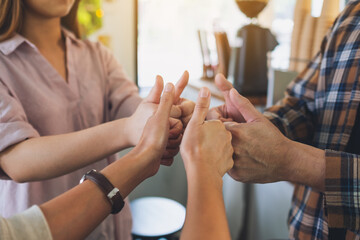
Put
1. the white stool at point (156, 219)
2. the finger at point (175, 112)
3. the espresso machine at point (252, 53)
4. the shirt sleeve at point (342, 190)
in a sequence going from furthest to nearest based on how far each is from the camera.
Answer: the espresso machine at point (252, 53) → the white stool at point (156, 219) → the finger at point (175, 112) → the shirt sleeve at point (342, 190)

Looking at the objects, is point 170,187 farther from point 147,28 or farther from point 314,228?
point 314,228

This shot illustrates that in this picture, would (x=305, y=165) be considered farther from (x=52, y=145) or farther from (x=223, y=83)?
(x=52, y=145)

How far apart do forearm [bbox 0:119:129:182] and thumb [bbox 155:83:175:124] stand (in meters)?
0.16

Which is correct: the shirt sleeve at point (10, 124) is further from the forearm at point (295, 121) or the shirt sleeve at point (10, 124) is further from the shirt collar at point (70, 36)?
the forearm at point (295, 121)

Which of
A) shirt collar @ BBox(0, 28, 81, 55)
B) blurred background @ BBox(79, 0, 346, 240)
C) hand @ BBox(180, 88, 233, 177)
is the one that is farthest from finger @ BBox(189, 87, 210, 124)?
blurred background @ BBox(79, 0, 346, 240)

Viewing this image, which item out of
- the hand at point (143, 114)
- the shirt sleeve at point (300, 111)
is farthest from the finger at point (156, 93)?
the shirt sleeve at point (300, 111)

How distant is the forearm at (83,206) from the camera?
520mm

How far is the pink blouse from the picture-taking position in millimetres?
843

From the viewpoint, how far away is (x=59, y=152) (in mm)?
835

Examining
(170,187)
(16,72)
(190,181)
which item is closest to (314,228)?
(190,181)

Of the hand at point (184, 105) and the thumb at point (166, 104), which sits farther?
the hand at point (184, 105)

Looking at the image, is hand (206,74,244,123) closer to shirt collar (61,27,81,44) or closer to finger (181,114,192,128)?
finger (181,114,192,128)

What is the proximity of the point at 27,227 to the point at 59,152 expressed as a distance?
38 centimetres

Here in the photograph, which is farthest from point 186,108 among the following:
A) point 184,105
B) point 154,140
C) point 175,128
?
point 154,140
